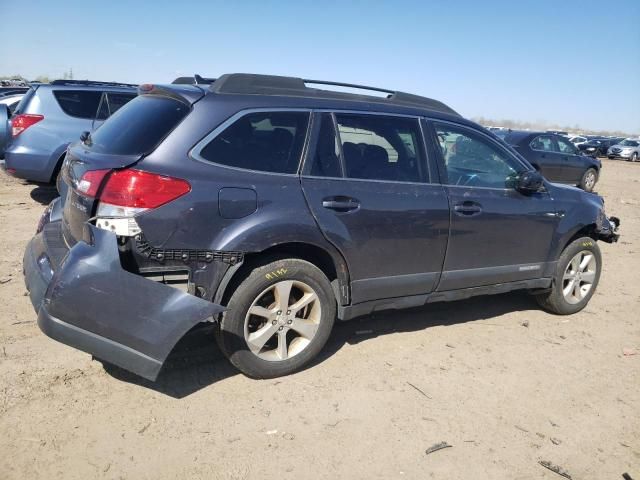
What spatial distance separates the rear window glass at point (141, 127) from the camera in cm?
311

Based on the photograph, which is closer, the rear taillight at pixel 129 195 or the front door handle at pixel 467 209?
the rear taillight at pixel 129 195

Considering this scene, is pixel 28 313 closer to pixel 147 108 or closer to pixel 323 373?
pixel 147 108

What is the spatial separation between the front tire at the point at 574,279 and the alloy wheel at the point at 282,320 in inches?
102

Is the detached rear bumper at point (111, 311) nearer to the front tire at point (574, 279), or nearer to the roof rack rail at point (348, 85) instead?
the roof rack rail at point (348, 85)

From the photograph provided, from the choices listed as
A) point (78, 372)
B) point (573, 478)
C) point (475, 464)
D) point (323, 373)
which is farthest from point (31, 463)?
point (573, 478)

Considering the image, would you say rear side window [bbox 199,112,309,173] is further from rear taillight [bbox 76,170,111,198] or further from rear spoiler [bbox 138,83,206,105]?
rear taillight [bbox 76,170,111,198]

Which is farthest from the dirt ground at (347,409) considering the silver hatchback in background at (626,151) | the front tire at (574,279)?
the silver hatchback in background at (626,151)

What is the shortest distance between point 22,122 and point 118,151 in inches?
224

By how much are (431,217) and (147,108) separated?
6.82 ft

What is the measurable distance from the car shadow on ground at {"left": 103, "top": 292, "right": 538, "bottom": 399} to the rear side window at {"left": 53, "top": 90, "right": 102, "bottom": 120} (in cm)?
569

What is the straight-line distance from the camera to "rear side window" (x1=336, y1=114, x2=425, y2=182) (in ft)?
12.1

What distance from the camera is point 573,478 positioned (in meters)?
2.78

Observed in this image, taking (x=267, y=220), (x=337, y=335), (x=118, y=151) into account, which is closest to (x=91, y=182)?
(x=118, y=151)

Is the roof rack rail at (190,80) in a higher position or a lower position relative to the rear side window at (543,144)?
higher
